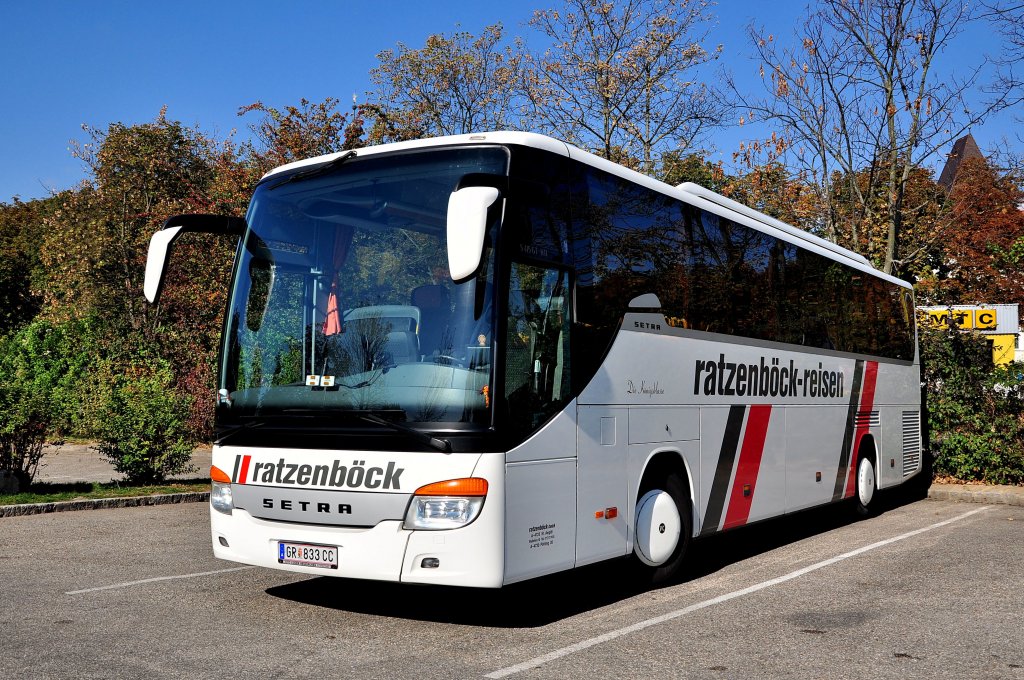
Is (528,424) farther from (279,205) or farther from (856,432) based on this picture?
(856,432)

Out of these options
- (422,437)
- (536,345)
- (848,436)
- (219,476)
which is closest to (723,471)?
(536,345)

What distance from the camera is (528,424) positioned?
6.88 m

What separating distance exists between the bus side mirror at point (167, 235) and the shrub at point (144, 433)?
8302mm

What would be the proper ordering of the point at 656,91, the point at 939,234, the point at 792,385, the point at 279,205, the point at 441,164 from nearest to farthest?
the point at 441,164, the point at 279,205, the point at 792,385, the point at 939,234, the point at 656,91

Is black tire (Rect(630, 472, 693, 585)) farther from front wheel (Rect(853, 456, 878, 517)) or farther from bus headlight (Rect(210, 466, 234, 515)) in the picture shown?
front wheel (Rect(853, 456, 878, 517))

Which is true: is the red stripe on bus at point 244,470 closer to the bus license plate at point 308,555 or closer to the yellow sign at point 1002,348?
the bus license plate at point 308,555

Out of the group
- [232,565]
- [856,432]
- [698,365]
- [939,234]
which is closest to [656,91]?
[939,234]

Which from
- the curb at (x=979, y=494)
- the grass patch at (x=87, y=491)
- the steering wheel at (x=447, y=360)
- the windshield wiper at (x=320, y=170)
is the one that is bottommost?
the curb at (x=979, y=494)

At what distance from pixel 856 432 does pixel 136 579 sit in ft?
29.5

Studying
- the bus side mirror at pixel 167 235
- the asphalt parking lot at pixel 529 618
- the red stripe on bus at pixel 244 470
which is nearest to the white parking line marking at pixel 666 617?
the asphalt parking lot at pixel 529 618

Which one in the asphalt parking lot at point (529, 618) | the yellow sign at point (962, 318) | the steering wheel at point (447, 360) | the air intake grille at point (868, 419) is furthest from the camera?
the yellow sign at point (962, 318)

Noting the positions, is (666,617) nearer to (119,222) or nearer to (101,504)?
(101,504)

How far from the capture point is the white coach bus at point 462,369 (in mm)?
6582

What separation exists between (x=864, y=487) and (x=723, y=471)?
16.0 ft
